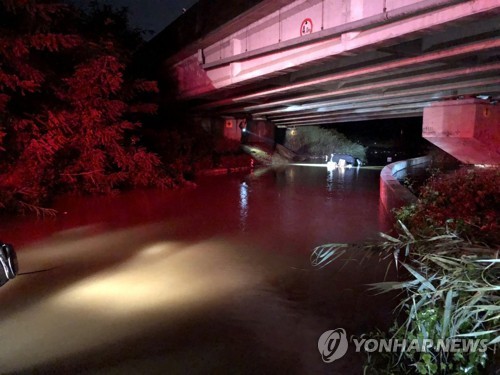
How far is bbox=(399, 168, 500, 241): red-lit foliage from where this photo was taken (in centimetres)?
511

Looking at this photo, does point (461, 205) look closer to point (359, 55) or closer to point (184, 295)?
point (184, 295)

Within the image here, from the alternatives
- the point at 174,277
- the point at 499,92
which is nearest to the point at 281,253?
the point at 174,277

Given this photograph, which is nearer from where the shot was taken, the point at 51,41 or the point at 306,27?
the point at 306,27

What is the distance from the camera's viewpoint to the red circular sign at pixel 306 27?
31.9 feet

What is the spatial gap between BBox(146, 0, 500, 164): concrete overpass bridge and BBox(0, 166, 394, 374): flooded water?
4.47m

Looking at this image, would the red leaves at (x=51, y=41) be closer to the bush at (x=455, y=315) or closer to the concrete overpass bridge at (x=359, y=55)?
the concrete overpass bridge at (x=359, y=55)

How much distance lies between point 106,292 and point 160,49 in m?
17.8

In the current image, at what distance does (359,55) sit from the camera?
1138 cm

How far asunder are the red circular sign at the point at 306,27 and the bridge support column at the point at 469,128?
10959 millimetres

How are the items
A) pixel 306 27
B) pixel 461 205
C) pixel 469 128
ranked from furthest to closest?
pixel 469 128, pixel 306 27, pixel 461 205

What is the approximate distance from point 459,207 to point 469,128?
12.8m

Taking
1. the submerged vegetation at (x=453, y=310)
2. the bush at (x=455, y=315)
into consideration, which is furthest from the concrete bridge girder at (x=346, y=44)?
the bush at (x=455, y=315)

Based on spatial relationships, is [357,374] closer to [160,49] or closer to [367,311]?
[367,311]

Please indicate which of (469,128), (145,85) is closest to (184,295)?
(145,85)
